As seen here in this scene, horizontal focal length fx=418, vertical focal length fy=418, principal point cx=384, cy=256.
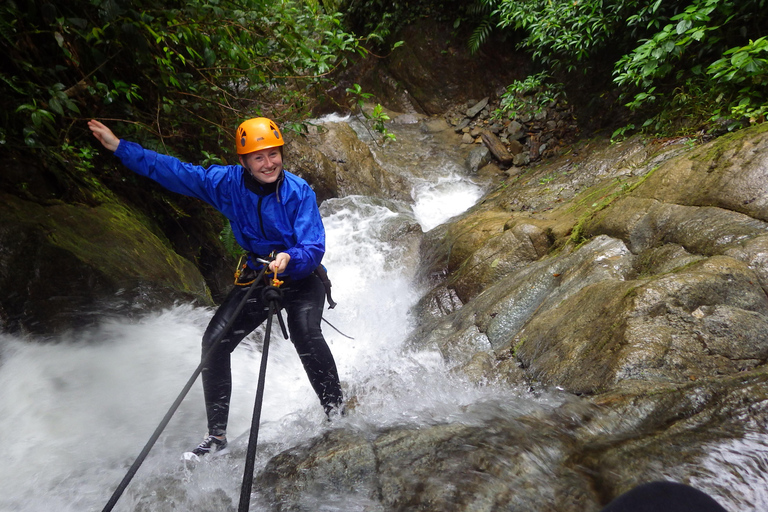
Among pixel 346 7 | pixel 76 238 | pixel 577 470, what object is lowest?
pixel 577 470

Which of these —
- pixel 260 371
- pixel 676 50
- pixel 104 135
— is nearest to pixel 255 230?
pixel 104 135

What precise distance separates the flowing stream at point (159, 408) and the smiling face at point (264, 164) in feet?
5.70

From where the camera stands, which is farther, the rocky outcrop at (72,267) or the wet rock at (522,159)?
the wet rock at (522,159)

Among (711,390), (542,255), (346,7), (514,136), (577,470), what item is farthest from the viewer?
(346,7)

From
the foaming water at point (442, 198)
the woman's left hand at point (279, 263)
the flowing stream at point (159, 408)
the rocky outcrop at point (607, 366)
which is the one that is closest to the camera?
the rocky outcrop at point (607, 366)

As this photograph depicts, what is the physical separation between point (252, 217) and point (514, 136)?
934cm

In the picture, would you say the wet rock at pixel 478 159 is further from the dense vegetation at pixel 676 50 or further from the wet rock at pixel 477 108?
the dense vegetation at pixel 676 50

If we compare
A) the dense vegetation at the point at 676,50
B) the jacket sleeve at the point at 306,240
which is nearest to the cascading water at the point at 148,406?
the jacket sleeve at the point at 306,240

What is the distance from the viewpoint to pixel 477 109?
1280cm

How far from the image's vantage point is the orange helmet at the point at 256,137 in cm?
276

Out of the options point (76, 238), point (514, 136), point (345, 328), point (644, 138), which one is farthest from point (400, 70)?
point (76, 238)

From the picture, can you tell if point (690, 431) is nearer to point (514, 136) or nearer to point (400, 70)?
point (514, 136)

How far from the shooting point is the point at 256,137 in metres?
2.77

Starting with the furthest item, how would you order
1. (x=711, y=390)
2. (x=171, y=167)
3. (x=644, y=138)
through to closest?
1. (x=644, y=138)
2. (x=171, y=167)
3. (x=711, y=390)
